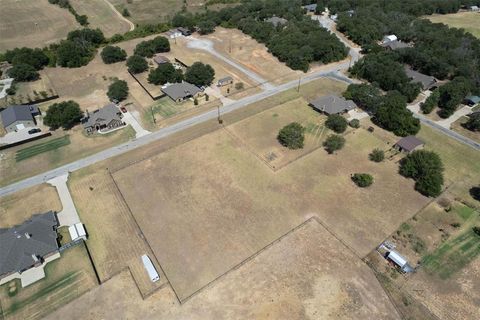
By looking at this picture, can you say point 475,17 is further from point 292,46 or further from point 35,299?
point 35,299

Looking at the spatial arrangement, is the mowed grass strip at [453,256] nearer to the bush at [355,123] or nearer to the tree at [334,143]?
the tree at [334,143]

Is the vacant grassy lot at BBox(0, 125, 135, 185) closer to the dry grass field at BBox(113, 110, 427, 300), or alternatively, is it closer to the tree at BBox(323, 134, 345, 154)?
the dry grass field at BBox(113, 110, 427, 300)

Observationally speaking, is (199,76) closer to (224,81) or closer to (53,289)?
(224,81)

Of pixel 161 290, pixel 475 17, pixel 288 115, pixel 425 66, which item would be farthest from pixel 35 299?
pixel 475 17

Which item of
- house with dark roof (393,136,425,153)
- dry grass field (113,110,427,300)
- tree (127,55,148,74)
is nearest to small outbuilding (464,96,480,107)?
house with dark roof (393,136,425,153)

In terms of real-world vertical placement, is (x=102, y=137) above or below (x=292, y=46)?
below

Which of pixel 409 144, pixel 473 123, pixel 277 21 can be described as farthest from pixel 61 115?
pixel 473 123
